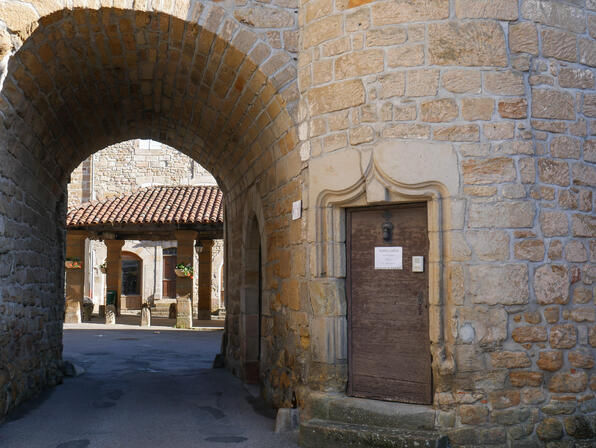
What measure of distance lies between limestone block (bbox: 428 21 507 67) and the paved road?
3.04 m

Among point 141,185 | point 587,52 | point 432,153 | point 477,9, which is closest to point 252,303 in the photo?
point 432,153

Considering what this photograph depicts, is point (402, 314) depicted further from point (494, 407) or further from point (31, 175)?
point (31, 175)

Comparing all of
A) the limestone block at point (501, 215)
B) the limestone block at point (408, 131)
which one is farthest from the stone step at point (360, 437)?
the limestone block at point (408, 131)

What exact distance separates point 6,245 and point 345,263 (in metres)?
2.90

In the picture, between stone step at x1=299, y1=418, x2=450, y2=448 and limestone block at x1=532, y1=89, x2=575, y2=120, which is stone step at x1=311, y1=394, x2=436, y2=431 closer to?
stone step at x1=299, y1=418, x2=450, y2=448

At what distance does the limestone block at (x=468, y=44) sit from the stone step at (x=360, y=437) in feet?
8.45

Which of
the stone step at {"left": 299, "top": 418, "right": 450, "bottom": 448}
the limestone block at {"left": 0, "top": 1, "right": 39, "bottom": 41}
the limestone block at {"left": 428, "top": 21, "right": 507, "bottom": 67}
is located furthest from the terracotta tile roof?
the limestone block at {"left": 428, "top": 21, "right": 507, "bottom": 67}

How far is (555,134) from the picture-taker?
14.6 feet

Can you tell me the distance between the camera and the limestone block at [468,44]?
4391 millimetres

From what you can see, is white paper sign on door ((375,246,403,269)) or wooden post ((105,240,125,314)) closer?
white paper sign on door ((375,246,403,269))

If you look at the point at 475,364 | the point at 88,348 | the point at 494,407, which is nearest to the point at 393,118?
the point at 475,364

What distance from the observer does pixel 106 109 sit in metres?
7.16

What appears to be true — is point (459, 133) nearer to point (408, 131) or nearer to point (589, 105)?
point (408, 131)

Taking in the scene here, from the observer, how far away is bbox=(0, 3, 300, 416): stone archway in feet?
16.5
